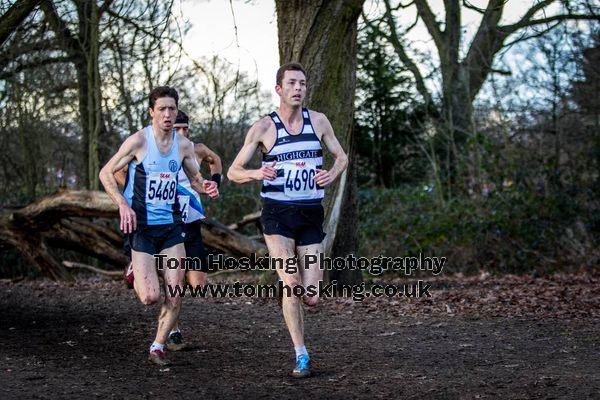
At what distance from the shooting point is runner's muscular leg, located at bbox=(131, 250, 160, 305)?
6.54 meters

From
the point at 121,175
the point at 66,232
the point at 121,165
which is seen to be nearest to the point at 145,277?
the point at 121,165

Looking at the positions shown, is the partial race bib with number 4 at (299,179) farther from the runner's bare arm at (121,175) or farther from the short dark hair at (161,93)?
the runner's bare arm at (121,175)

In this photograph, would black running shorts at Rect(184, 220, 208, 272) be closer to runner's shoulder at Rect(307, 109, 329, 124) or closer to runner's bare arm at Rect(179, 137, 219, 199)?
runner's bare arm at Rect(179, 137, 219, 199)

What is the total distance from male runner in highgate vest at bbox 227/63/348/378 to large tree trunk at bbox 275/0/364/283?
371 centimetres

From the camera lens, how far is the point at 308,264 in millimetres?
6121

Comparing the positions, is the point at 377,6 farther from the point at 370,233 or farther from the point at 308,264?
the point at 370,233

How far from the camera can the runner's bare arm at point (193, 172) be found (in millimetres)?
6840

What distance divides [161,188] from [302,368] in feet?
6.03

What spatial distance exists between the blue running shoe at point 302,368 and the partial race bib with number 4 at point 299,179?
1.16 metres

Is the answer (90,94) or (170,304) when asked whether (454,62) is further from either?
(170,304)

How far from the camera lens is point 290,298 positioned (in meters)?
6.04

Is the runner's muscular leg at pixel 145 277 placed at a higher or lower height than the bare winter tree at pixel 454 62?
lower

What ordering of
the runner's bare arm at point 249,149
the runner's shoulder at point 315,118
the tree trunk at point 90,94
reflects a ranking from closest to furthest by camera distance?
the runner's bare arm at point 249,149 < the runner's shoulder at point 315,118 < the tree trunk at point 90,94

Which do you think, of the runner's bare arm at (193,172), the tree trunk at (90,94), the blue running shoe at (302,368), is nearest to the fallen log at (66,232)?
the tree trunk at (90,94)
